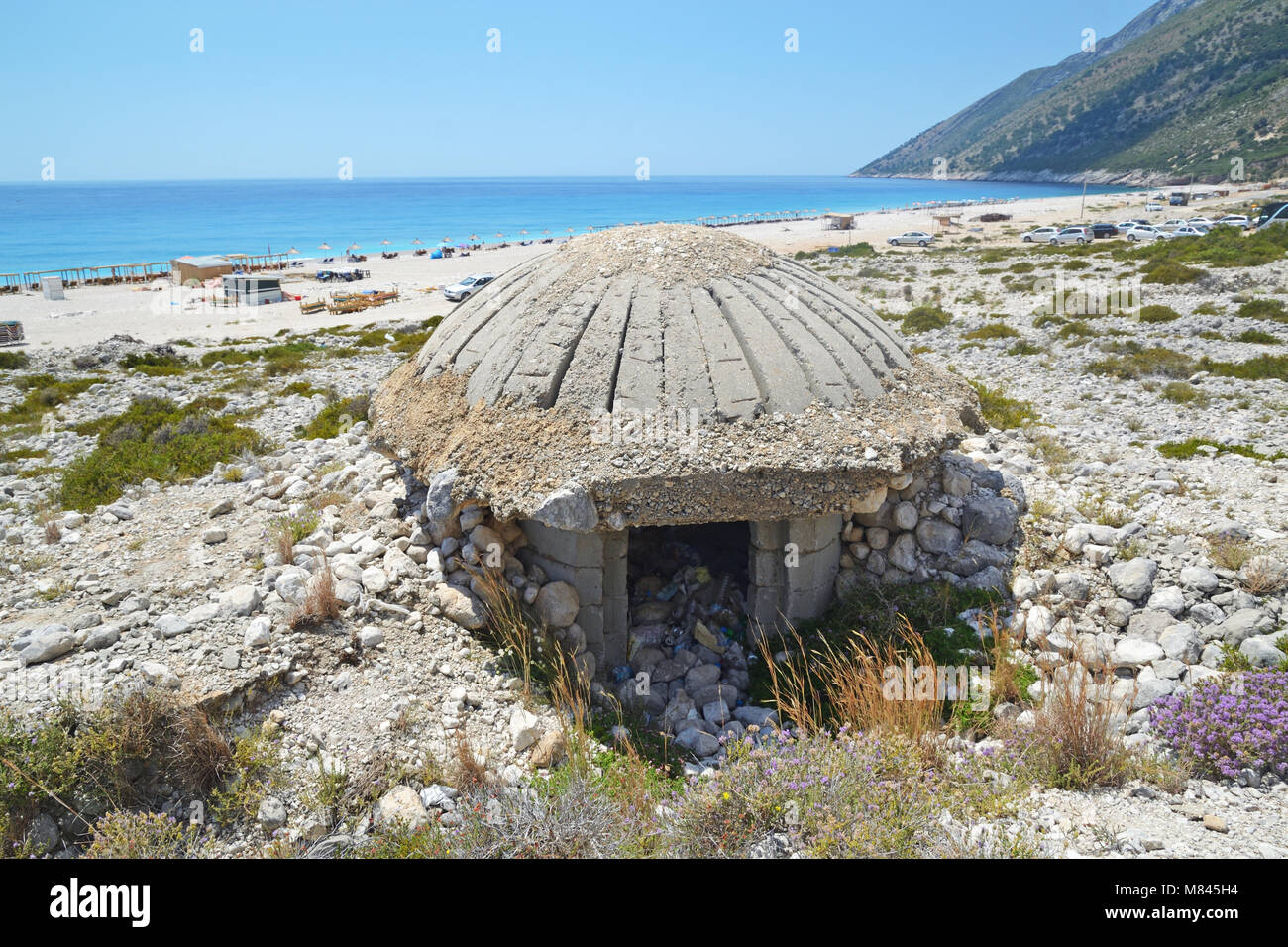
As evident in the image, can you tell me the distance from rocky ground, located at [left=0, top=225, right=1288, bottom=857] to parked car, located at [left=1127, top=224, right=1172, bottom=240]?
36.2m

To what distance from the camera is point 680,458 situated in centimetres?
601

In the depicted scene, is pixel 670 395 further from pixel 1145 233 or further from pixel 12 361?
pixel 1145 233

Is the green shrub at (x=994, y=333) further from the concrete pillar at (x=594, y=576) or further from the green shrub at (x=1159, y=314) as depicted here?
the concrete pillar at (x=594, y=576)

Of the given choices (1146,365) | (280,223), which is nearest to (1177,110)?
(1146,365)

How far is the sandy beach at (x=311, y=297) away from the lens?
3144 cm

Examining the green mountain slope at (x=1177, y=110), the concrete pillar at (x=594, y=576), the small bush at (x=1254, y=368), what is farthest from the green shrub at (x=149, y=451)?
the green mountain slope at (x=1177, y=110)

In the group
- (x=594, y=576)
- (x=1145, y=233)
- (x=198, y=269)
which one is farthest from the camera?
(x=198, y=269)

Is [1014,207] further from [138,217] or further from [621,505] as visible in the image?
[138,217]

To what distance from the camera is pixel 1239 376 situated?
13.1 meters

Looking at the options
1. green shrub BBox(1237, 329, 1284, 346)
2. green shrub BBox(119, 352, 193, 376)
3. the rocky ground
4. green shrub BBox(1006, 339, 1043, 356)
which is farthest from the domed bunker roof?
green shrub BBox(119, 352, 193, 376)

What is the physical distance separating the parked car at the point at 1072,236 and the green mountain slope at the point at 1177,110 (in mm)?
23489

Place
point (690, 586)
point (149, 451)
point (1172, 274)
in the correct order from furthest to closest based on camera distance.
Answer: point (1172, 274), point (149, 451), point (690, 586)

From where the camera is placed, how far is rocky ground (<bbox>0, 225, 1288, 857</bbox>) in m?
4.68

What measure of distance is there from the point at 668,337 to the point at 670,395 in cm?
69
